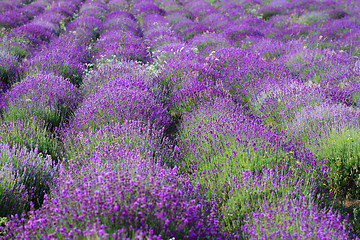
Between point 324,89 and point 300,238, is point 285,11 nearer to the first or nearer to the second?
point 324,89

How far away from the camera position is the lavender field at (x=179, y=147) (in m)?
1.73

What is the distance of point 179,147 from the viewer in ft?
10.2

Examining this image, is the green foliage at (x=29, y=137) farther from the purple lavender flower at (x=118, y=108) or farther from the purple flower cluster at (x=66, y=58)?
the purple flower cluster at (x=66, y=58)

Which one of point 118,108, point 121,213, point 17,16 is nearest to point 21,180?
point 121,213

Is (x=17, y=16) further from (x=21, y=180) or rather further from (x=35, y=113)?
(x=21, y=180)

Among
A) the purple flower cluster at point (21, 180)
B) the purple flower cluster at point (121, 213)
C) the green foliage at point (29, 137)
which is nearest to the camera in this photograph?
the purple flower cluster at point (121, 213)

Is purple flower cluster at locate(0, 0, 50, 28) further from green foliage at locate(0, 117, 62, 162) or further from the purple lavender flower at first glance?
green foliage at locate(0, 117, 62, 162)

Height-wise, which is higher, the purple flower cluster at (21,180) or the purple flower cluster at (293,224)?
the purple flower cluster at (293,224)

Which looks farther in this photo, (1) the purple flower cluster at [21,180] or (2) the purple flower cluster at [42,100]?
(2) the purple flower cluster at [42,100]

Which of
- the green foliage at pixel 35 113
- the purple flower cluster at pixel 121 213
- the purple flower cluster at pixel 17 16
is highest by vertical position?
the purple flower cluster at pixel 121 213

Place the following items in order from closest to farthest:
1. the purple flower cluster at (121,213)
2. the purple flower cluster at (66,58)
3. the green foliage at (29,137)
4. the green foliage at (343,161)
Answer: the purple flower cluster at (121,213) < the green foliage at (343,161) < the green foliage at (29,137) < the purple flower cluster at (66,58)

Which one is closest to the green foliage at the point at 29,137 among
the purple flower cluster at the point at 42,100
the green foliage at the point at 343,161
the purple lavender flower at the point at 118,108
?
the purple flower cluster at the point at 42,100

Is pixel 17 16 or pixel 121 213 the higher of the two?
pixel 121 213

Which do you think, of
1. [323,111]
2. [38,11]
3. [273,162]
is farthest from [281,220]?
[38,11]
